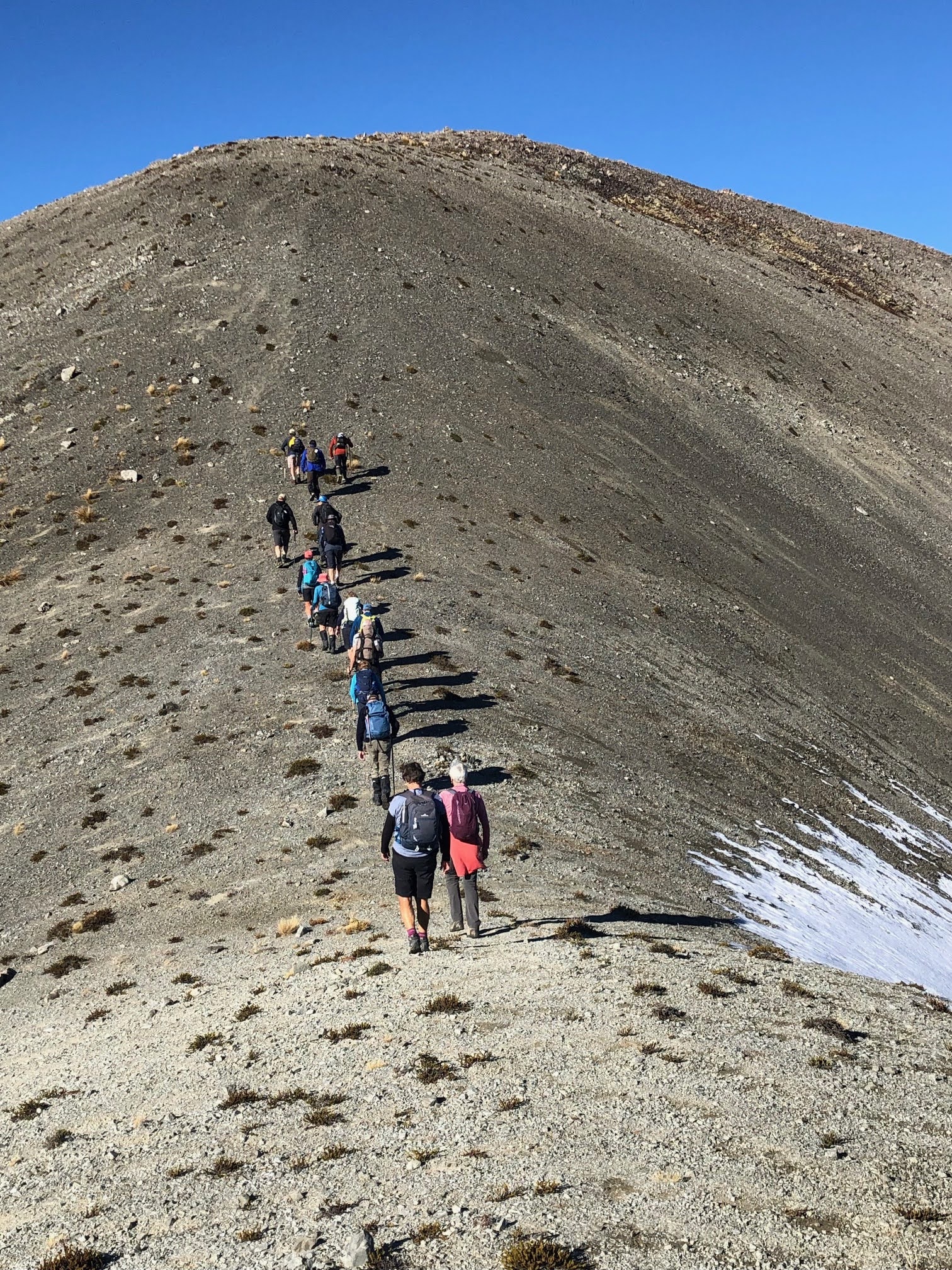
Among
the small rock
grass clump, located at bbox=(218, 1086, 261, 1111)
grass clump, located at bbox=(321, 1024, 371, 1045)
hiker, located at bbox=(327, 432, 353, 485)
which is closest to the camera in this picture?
the small rock

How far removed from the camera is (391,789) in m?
20.9

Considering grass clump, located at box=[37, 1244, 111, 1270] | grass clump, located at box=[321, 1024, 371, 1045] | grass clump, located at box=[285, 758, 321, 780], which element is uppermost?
grass clump, located at box=[285, 758, 321, 780]

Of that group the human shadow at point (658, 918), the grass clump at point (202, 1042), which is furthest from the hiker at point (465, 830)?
the grass clump at point (202, 1042)

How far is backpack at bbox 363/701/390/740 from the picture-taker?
20.2 m

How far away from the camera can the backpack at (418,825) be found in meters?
13.3

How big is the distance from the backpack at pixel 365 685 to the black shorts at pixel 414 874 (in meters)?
7.68

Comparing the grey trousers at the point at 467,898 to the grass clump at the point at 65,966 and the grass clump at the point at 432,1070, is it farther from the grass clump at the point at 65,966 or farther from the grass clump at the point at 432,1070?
the grass clump at the point at 65,966

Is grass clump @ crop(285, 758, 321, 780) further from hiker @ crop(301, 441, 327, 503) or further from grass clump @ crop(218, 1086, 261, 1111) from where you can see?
hiker @ crop(301, 441, 327, 503)

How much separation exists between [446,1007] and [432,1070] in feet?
4.83

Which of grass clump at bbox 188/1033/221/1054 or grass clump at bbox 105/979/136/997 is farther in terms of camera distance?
grass clump at bbox 105/979/136/997

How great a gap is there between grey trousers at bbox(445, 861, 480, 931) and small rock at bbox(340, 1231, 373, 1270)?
21.8 ft

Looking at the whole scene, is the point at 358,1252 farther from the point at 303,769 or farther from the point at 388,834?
the point at 303,769

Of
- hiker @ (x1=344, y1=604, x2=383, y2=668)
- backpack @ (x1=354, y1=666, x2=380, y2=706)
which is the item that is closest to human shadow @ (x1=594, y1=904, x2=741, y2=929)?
backpack @ (x1=354, y1=666, x2=380, y2=706)

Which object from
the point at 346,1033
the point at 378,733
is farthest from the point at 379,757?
the point at 346,1033
